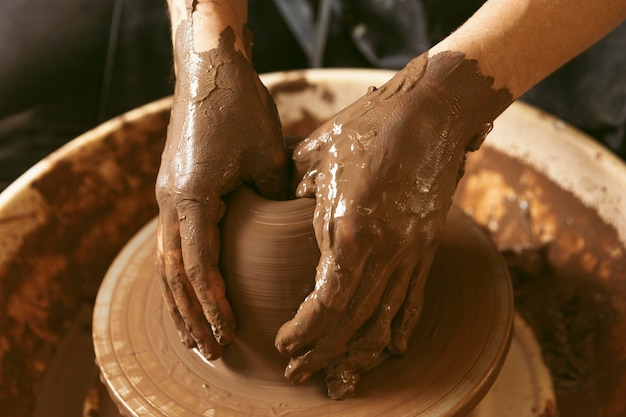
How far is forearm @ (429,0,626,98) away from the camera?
108 cm

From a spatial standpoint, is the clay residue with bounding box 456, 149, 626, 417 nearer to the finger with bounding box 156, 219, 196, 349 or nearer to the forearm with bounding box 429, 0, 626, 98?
the forearm with bounding box 429, 0, 626, 98

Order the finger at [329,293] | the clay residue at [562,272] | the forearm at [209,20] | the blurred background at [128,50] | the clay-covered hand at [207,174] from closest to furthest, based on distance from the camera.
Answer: the finger at [329,293] < the clay-covered hand at [207,174] < the forearm at [209,20] < the clay residue at [562,272] < the blurred background at [128,50]

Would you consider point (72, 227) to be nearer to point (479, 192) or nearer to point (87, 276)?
point (87, 276)

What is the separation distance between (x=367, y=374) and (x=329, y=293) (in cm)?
22

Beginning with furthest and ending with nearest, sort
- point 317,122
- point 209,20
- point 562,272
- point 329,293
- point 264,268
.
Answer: point 317,122 < point 562,272 < point 209,20 < point 264,268 < point 329,293

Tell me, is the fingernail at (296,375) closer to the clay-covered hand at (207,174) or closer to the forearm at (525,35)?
the clay-covered hand at (207,174)

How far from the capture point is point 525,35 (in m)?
1.11

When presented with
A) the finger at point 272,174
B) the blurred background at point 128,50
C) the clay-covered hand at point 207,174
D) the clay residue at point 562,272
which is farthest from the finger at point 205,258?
the blurred background at point 128,50

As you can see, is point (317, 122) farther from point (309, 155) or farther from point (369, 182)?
point (369, 182)

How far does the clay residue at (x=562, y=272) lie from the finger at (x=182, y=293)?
2.80ft

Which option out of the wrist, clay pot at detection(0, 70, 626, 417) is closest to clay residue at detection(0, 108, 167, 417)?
clay pot at detection(0, 70, 626, 417)

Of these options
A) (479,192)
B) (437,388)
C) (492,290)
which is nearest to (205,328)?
(437,388)

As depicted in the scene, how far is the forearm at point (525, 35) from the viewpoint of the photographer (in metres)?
1.08

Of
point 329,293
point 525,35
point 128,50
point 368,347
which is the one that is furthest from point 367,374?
point 128,50
